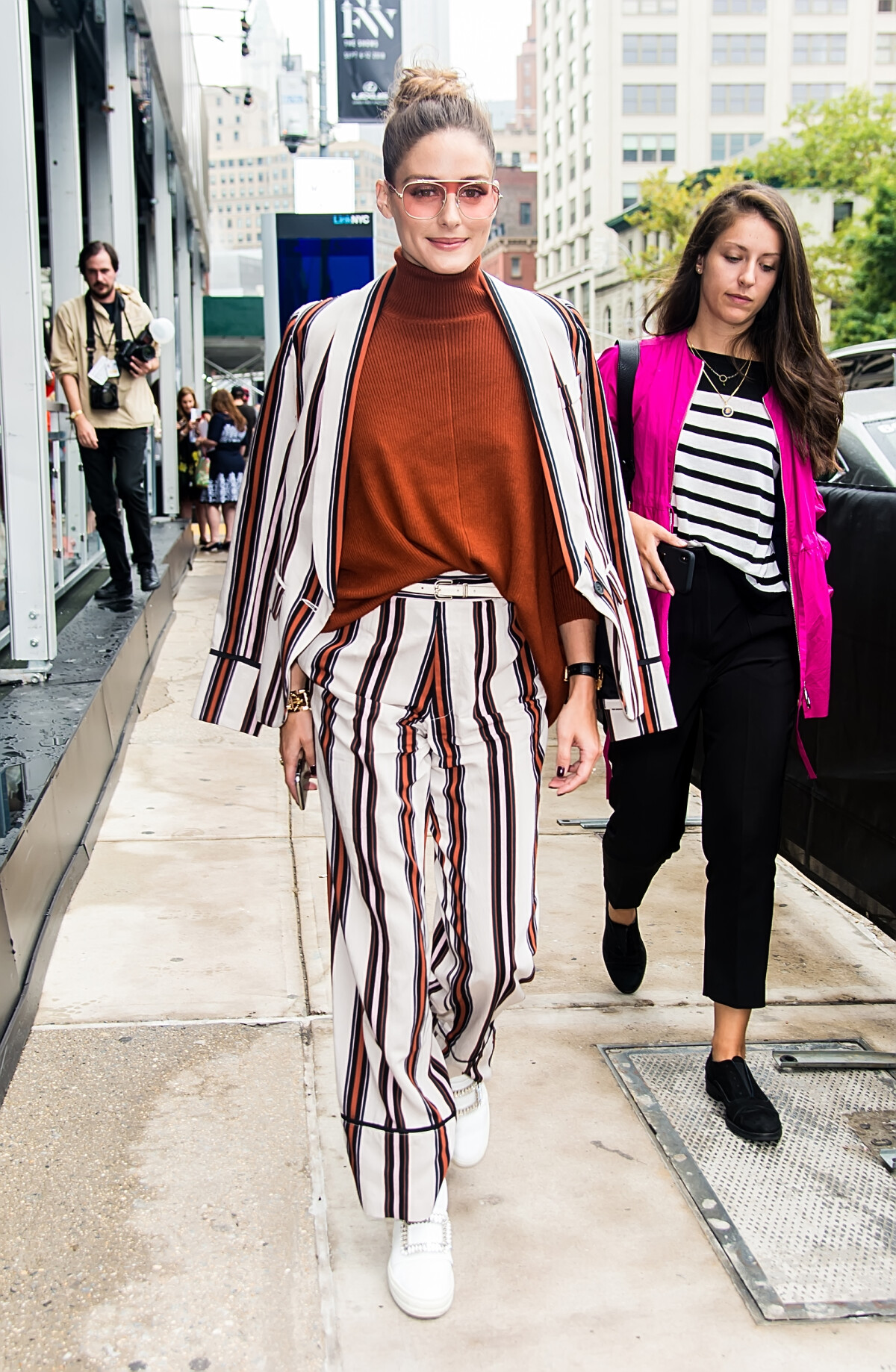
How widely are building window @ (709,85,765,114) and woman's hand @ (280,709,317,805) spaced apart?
97520mm

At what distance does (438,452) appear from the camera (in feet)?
7.54

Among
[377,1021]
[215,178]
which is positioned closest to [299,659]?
[377,1021]

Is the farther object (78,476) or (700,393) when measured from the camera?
(78,476)

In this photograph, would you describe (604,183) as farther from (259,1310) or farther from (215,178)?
(259,1310)

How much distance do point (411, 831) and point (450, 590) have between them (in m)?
0.43

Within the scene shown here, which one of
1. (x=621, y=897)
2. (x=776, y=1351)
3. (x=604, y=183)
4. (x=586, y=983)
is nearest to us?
(x=776, y=1351)

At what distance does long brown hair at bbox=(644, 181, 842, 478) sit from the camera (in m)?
3.00

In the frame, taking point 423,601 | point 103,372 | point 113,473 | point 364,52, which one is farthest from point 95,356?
point 364,52

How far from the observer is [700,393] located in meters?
3.09

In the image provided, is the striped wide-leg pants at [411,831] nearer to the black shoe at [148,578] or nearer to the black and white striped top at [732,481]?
the black and white striped top at [732,481]

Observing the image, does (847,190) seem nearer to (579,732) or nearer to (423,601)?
(579,732)

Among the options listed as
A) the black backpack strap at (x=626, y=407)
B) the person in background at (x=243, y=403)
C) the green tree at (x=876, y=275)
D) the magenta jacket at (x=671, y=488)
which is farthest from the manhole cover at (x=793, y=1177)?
the green tree at (x=876, y=275)

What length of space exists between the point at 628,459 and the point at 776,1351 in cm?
190

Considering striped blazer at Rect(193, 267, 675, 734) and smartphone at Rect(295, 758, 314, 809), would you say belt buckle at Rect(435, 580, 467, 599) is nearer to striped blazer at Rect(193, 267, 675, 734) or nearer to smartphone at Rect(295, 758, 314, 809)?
striped blazer at Rect(193, 267, 675, 734)
